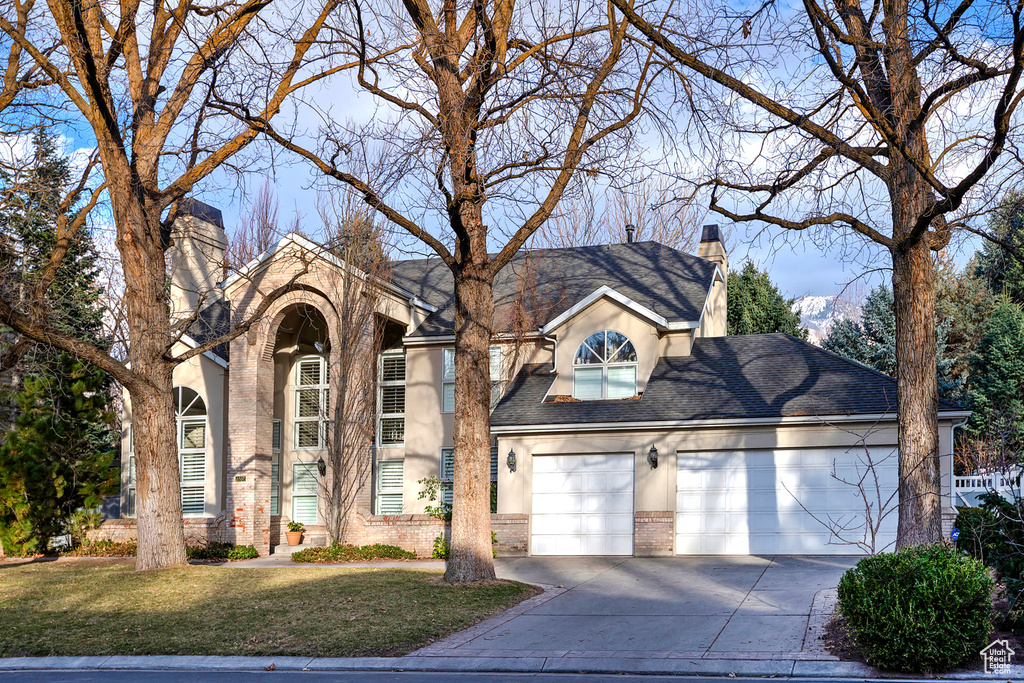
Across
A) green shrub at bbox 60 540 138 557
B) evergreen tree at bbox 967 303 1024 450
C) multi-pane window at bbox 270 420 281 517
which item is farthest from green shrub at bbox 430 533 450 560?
evergreen tree at bbox 967 303 1024 450

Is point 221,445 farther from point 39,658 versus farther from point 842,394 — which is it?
point 842,394

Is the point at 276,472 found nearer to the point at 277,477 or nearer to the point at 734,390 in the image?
the point at 277,477

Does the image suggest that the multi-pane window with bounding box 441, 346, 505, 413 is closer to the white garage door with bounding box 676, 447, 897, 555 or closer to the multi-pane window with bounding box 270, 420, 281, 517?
the multi-pane window with bounding box 270, 420, 281, 517

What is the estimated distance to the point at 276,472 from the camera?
2533cm

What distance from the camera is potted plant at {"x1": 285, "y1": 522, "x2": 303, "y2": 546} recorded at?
2328 cm

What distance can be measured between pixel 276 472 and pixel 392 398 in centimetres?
403

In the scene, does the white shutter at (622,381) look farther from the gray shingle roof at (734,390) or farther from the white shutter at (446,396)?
the white shutter at (446,396)

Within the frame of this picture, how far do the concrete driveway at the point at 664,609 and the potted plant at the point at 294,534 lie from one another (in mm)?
7070

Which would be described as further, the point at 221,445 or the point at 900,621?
the point at 221,445

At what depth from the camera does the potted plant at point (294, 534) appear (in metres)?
23.3

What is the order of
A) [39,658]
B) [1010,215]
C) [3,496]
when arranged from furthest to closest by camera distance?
[3,496]
[1010,215]
[39,658]

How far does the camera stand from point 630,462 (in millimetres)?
19922

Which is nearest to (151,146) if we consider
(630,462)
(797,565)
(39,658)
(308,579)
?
(308,579)

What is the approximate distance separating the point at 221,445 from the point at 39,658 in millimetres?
14200
